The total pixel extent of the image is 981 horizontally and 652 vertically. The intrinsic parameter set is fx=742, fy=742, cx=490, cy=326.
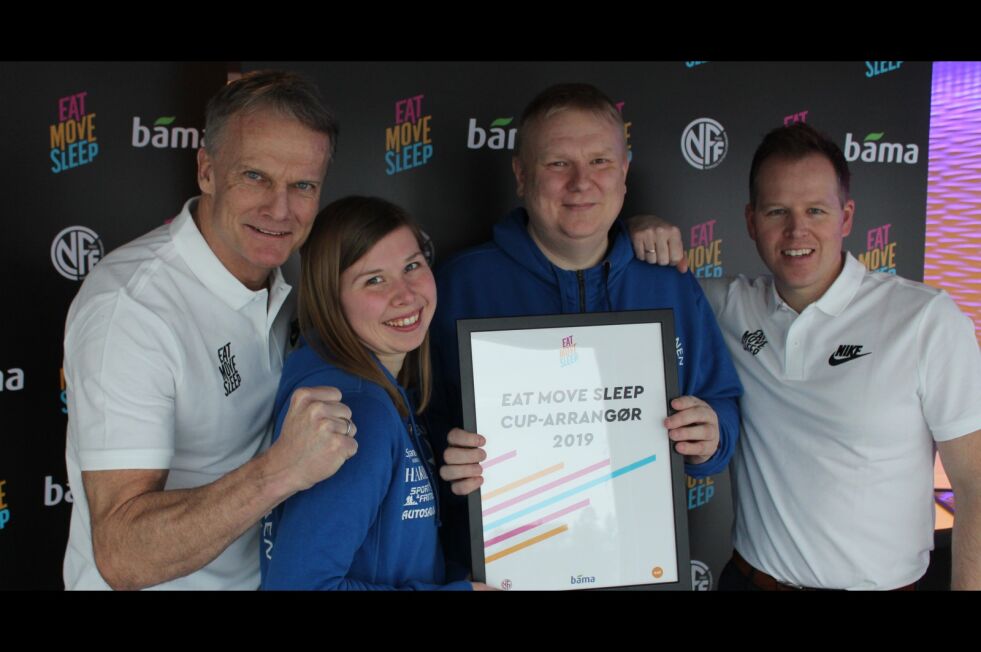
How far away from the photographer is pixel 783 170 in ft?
7.26

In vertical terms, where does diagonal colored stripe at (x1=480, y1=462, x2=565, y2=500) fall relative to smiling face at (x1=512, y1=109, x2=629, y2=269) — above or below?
below

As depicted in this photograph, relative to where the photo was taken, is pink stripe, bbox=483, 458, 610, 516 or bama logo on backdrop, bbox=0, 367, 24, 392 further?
bama logo on backdrop, bbox=0, 367, 24, 392

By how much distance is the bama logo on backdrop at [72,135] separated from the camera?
9.48 feet

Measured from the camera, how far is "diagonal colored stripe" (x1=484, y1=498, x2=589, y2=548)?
1768 mm

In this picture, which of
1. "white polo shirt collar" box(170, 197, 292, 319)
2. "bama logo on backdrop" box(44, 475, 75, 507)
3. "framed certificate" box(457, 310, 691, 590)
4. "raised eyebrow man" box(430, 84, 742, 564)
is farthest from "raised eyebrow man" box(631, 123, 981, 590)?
"bama logo on backdrop" box(44, 475, 75, 507)

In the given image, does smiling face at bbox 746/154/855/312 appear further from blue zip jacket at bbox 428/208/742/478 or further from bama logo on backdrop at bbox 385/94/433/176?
bama logo on backdrop at bbox 385/94/433/176

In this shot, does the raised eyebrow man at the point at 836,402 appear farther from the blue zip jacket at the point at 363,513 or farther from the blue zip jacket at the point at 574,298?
the blue zip jacket at the point at 363,513

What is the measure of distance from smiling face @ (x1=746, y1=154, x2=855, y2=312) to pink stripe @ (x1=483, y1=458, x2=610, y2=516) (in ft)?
2.84

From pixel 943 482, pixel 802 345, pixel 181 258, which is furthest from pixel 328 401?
pixel 943 482

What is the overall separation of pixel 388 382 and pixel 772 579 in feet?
4.34

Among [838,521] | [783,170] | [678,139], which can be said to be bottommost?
[838,521]

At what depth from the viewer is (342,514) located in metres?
1.52

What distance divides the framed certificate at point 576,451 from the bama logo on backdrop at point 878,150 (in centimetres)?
186

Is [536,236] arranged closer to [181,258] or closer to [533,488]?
[533,488]
